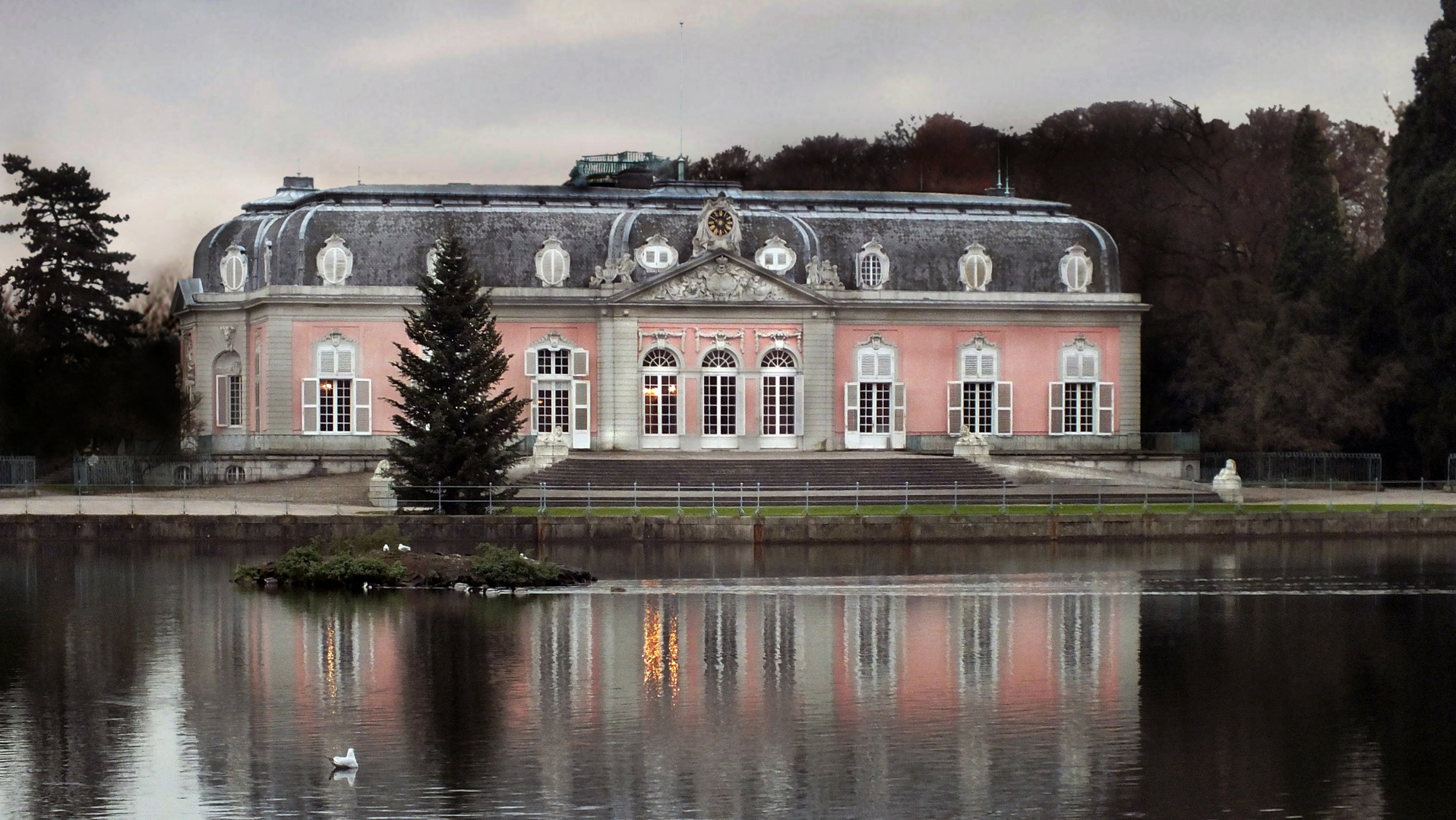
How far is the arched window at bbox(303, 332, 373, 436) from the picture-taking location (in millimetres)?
64562

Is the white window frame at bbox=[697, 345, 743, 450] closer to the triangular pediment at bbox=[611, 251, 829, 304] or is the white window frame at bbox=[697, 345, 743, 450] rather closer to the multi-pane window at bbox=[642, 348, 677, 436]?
the multi-pane window at bbox=[642, 348, 677, 436]

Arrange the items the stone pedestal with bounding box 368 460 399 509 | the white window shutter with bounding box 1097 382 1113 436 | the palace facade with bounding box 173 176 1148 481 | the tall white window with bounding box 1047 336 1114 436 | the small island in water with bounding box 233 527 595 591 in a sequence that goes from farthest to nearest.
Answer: the white window shutter with bounding box 1097 382 1113 436, the tall white window with bounding box 1047 336 1114 436, the palace facade with bounding box 173 176 1148 481, the stone pedestal with bounding box 368 460 399 509, the small island in water with bounding box 233 527 595 591

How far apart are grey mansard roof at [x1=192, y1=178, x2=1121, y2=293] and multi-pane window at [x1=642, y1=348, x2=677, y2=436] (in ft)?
8.85

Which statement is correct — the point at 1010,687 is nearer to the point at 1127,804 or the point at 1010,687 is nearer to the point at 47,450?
the point at 1127,804

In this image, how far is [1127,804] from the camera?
20.5 m

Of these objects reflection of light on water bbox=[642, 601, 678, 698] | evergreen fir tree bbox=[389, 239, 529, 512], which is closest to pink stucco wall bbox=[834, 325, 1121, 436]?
evergreen fir tree bbox=[389, 239, 529, 512]

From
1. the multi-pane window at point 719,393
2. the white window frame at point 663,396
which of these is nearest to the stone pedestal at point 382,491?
the white window frame at point 663,396

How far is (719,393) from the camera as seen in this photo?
65375 millimetres

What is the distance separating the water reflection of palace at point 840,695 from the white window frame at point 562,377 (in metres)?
28.6

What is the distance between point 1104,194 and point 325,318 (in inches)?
1277

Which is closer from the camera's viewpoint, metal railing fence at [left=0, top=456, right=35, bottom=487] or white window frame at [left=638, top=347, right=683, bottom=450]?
metal railing fence at [left=0, top=456, right=35, bottom=487]

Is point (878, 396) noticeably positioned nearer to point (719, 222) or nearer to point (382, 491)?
point (719, 222)

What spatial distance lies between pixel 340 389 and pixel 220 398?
16.5 feet

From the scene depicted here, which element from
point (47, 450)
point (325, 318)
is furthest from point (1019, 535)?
point (47, 450)
